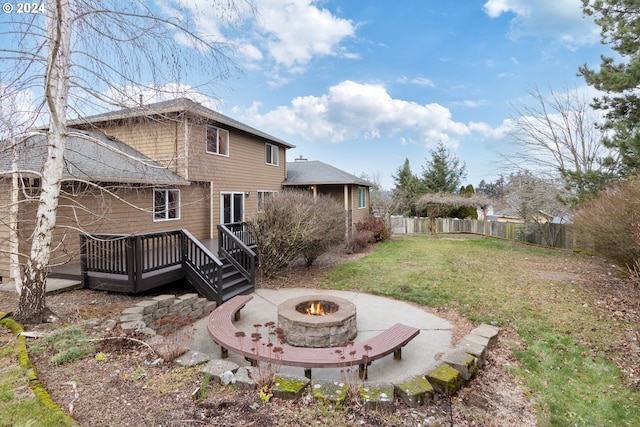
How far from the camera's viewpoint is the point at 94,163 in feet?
28.2

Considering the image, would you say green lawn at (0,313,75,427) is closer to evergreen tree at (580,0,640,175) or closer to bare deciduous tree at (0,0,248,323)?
bare deciduous tree at (0,0,248,323)

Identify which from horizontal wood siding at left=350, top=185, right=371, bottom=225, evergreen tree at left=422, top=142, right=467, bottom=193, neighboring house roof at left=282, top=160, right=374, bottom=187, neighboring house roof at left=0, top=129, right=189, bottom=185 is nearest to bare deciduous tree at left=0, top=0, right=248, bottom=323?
neighboring house roof at left=0, top=129, right=189, bottom=185

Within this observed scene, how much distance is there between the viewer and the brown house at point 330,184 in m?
16.3

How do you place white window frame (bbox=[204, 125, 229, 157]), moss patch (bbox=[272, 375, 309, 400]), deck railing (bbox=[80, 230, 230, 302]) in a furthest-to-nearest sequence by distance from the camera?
white window frame (bbox=[204, 125, 229, 157]), deck railing (bbox=[80, 230, 230, 302]), moss patch (bbox=[272, 375, 309, 400])

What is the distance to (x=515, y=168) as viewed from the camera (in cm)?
1656

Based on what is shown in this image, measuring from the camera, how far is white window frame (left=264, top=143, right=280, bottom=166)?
1545 cm

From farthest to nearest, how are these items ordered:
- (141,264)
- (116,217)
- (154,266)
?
1. (116,217)
2. (154,266)
3. (141,264)

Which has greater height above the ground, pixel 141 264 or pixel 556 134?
pixel 556 134

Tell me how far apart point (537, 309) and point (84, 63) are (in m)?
9.00

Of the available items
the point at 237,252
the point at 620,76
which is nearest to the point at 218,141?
the point at 237,252

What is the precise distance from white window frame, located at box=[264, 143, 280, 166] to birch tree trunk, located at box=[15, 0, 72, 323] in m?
11.3

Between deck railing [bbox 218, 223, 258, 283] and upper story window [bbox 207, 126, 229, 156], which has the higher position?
upper story window [bbox 207, 126, 229, 156]

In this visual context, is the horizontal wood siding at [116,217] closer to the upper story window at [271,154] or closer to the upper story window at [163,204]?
the upper story window at [163,204]

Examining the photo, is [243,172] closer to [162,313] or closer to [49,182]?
[162,313]
